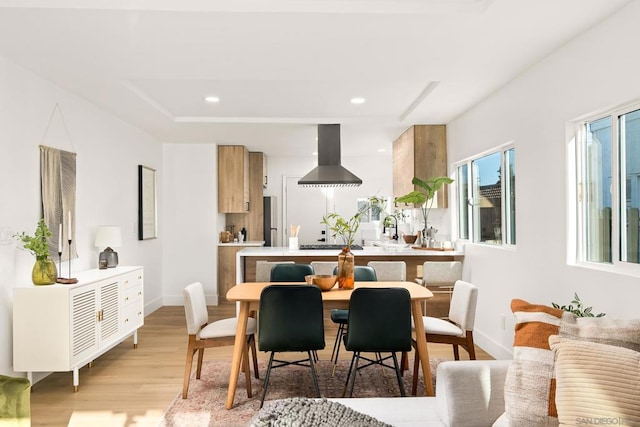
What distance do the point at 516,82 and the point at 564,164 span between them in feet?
3.21

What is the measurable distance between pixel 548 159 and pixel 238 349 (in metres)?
2.59

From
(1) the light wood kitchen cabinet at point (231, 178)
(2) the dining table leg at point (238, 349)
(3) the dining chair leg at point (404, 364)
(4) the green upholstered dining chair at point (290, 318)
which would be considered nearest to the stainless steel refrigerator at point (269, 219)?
(1) the light wood kitchen cabinet at point (231, 178)

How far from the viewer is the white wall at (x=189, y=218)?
6.88 m

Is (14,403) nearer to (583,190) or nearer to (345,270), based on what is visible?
(345,270)

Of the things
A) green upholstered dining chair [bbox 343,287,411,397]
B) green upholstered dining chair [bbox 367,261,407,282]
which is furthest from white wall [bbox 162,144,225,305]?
green upholstered dining chair [bbox 343,287,411,397]

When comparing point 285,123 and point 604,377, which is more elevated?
point 285,123

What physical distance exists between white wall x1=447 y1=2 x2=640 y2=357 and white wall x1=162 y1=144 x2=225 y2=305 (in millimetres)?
3996

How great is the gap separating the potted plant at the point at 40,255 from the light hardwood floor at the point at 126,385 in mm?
865

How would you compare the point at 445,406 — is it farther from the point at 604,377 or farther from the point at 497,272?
the point at 497,272

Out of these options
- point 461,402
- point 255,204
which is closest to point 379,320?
point 461,402

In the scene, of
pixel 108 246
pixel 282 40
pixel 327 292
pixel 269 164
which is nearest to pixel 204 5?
pixel 282 40

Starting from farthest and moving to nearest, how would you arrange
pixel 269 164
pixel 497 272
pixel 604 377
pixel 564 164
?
1. pixel 269 164
2. pixel 497 272
3. pixel 564 164
4. pixel 604 377

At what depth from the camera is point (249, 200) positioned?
25.8ft

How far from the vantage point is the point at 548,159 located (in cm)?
328
